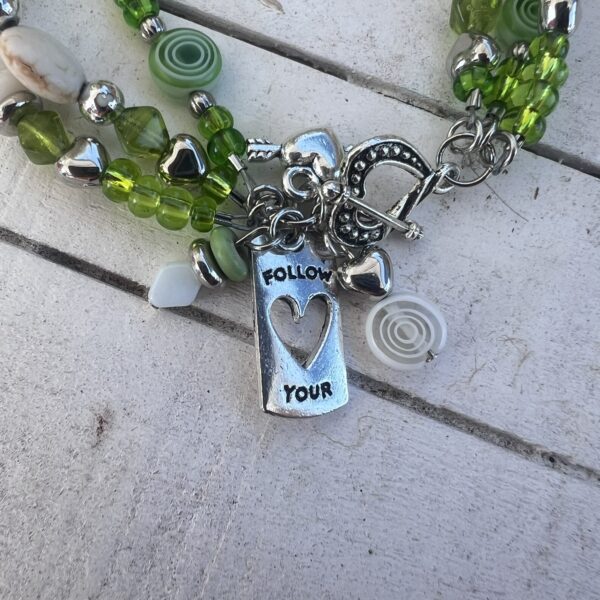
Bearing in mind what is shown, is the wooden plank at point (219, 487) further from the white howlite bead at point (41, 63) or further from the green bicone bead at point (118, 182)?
Result: the white howlite bead at point (41, 63)

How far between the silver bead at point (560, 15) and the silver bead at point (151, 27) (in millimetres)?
544

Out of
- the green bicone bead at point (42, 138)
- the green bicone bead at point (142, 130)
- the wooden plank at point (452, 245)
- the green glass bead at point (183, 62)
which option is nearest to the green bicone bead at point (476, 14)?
the wooden plank at point (452, 245)

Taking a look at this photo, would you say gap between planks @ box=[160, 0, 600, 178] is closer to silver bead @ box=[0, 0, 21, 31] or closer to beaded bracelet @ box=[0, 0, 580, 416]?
beaded bracelet @ box=[0, 0, 580, 416]

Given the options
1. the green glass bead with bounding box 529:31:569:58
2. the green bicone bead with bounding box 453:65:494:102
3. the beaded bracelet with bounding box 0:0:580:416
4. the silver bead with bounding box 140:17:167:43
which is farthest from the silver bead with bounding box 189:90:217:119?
the green glass bead with bounding box 529:31:569:58

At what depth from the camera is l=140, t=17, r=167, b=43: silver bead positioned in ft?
2.96

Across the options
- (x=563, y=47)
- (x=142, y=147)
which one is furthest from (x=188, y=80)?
(x=563, y=47)

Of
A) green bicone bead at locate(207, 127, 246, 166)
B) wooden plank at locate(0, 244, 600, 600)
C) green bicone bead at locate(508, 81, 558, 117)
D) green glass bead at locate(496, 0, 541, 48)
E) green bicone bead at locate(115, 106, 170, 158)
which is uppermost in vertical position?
green glass bead at locate(496, 0, 541, 48)

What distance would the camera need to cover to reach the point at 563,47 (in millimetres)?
874

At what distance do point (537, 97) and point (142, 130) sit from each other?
21.2 inches

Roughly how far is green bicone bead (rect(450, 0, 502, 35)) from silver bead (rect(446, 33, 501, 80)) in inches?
0.9

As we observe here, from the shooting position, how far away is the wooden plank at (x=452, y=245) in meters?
0.82

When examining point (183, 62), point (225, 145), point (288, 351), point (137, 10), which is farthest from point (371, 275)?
point (137, 10)

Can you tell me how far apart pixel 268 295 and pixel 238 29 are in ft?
1.44

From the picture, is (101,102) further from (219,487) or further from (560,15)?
(560,15)
